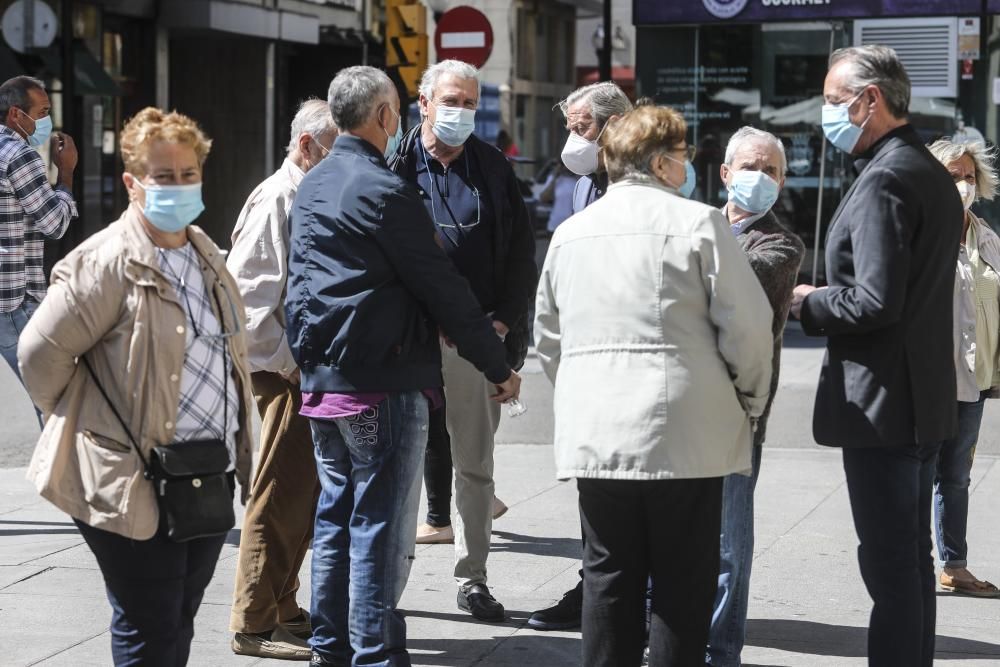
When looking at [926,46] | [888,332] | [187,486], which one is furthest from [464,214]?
[926,46]

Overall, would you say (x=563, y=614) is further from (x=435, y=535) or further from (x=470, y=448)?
(x=435, y=535)

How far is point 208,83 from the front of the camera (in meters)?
23.5

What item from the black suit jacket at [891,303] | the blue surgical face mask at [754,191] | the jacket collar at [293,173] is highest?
the jacket collar at [293,173]

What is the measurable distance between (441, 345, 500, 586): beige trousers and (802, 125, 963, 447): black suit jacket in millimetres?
1801

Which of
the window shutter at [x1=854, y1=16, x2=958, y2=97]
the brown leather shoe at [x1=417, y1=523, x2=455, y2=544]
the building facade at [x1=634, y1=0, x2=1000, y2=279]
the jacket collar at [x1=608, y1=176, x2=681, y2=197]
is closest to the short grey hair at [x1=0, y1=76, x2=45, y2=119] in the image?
the brown leather shoe at [x1=417, y1=523, x2=455, y2=544]

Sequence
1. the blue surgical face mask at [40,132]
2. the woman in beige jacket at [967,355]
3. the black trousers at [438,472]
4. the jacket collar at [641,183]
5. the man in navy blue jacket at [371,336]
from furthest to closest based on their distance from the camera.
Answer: the blue surgical face mask at [40,132] → the black trousers at [438,472] → the woman in beige jacket at [967,355] → the man in navy blue jacket at [371,336] → the jacket collar at [641,183]

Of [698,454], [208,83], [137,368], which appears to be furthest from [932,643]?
[208,83]

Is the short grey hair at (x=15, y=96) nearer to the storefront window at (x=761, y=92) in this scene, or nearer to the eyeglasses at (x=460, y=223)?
the eyeglasses at (x=460, y=223)

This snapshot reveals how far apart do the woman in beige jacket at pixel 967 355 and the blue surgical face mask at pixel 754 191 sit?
1.56 metres

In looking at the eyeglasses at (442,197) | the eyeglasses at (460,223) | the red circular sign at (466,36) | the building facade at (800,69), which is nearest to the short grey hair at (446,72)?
the eyeglasses at (442,197)

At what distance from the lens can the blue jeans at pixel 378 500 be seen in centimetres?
448

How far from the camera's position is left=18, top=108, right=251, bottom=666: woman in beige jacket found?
3.65 m

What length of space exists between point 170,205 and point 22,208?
3.54 meters

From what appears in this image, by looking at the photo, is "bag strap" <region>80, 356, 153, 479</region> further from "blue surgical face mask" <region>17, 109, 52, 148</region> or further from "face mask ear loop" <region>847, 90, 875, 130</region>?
"blue surgical face mask" <region>17, 109, 52, 148</region>
